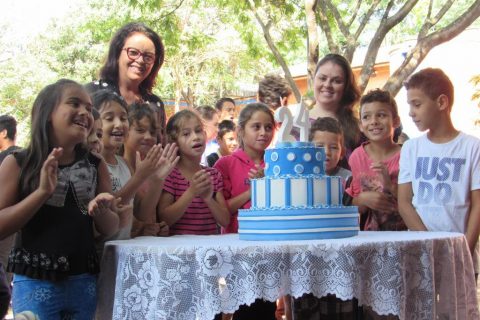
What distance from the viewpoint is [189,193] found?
396cm

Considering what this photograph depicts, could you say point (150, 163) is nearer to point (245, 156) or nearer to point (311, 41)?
point (245, 156)

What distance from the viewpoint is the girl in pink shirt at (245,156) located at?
457 cm

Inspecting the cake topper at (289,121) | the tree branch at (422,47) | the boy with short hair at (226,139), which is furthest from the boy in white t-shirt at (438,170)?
the tree branch at (422,47)

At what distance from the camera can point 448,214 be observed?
160 inches

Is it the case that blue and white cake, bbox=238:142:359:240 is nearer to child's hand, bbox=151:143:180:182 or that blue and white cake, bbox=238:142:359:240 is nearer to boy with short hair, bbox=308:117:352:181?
child's hand, bbox=151:143:180:182

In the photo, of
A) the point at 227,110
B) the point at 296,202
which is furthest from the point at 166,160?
the point at 227,110

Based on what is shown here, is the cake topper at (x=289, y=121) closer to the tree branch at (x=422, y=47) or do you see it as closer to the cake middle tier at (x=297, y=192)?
the cake middle tier at (x=297, y=192)

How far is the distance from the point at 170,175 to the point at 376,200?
1315 mm

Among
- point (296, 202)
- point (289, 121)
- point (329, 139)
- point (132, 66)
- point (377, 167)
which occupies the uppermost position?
point (132, 66)

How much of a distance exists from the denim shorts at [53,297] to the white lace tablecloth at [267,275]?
21 centimetres

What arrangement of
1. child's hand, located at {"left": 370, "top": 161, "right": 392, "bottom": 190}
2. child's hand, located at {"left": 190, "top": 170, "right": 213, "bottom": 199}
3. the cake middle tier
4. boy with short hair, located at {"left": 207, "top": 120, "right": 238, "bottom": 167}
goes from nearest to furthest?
1. the cake middle tier
2. child's hand, located at {"left": 190, "top": 170, "right": 213, "bottom": 199}
3. child's hand, located at {"left": 370, "top": 161, "right": 392, "bottom": 190}
4. boy with short hair, located at {"left": 207, "top": 120, "right": 238, "bottom": 167}

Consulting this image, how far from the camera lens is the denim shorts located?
3.08m

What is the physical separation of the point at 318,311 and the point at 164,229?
3.50ft

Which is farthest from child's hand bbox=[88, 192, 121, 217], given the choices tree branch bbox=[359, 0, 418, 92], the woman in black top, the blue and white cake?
tree branch bbox=[359, 0, 418, 92]
